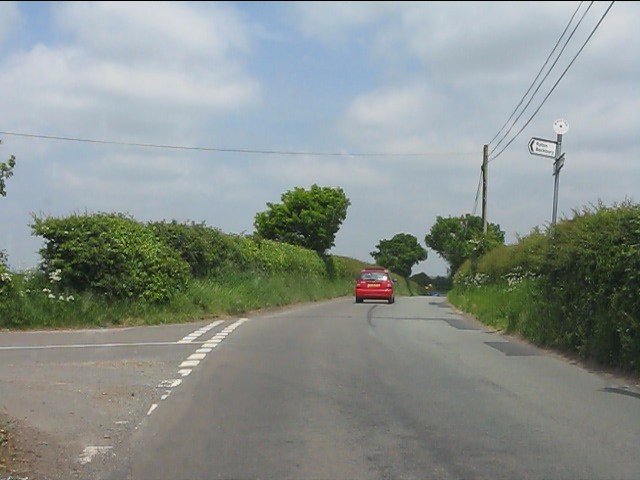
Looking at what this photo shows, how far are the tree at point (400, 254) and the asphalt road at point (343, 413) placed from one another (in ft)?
268

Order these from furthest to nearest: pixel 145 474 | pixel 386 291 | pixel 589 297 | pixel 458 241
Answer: pixel 458 241 → pixel 386 291 → pixel 589 297 → pixel 145 474

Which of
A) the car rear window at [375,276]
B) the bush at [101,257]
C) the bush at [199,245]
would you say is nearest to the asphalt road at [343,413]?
the bush at [101,257]

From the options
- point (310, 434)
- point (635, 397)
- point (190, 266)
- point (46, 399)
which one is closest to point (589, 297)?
point (635, 397)

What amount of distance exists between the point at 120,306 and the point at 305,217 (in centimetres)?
2880

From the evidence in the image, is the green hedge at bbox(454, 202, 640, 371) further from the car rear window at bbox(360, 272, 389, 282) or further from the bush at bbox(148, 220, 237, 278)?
the car rear window at bbox(360, 272, 389, 282)

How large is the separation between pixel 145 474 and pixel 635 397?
22.4 ft

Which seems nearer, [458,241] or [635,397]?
[635,397]

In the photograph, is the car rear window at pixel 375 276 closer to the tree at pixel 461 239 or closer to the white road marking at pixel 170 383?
the tree at pixel 461 239

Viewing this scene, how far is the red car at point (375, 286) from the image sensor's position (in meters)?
40.4

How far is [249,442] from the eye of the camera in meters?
8.07

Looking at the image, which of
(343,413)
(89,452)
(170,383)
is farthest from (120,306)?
(89,452)

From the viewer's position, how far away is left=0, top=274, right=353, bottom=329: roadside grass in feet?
69.8

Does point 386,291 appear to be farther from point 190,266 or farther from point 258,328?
point 258,328

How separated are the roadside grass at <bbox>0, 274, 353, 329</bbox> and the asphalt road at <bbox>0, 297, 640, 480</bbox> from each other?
14.5 ft
